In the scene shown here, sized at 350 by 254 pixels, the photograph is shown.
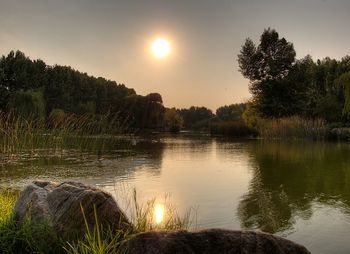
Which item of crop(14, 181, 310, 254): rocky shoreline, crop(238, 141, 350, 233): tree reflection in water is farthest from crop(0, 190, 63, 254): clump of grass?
crop(238, 141, 350, 233): tree reflection in water

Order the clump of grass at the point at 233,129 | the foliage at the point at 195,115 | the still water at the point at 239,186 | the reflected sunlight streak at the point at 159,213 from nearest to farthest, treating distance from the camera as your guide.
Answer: the reflected sunlight streak at the point at 159,213 → the still water at the point at 239,186 → the clump of grass at the point at 233,129 → the foliage at the point at 195,115

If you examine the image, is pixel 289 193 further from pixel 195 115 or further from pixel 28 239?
pixel 195 115

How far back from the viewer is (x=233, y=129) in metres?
42.6

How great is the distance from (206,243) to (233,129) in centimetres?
3995

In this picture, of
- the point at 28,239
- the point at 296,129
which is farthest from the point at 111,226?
the point at 296,129

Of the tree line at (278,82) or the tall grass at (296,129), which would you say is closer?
the tall grass at (296,129)

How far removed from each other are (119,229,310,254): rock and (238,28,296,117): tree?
39.3m

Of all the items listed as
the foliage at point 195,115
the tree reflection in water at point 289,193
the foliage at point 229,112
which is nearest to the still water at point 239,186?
the tree reflection in water at point 289,193

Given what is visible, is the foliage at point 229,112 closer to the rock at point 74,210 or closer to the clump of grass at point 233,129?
the clump of grass at point 233,129

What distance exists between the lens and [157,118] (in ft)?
192

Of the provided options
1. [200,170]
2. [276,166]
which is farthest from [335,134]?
[200,170]

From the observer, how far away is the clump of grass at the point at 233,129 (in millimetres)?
41047

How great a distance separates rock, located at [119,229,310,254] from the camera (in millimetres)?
2984

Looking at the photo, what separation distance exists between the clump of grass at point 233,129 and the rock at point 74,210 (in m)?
37.1
